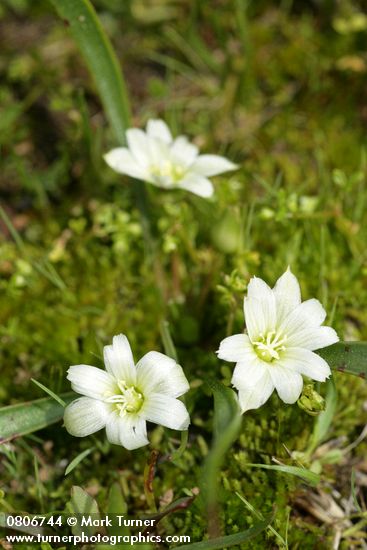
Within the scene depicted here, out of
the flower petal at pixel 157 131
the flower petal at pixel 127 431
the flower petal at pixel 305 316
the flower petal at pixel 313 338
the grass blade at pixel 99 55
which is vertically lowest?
the flower petal at pixel 127 431

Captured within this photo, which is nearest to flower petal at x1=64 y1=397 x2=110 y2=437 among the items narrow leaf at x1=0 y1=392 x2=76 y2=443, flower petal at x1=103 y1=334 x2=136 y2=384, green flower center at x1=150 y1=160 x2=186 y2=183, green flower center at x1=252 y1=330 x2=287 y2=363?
flower petal at x1=103 y1=334 x2=136 y2=384

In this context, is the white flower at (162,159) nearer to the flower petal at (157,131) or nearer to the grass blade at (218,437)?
the flower petal at (157,131)

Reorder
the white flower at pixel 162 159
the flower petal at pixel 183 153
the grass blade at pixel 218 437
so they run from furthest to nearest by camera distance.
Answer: the flower petal at pixel 183 153, the white flower at pixel 162 159, the grass blade at pixel 218 437

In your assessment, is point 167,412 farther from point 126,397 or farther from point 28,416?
point 28,416

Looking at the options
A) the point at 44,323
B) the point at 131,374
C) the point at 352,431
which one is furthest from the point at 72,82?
the point at 352,431

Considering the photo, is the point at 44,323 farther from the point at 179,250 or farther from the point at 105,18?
the point at 105,18

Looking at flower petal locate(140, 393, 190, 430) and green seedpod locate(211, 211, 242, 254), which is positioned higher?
green seedpod locate(211, 211, 242, 254)

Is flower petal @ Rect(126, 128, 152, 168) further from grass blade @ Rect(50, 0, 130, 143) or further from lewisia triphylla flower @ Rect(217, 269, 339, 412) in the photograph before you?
lewisia triphylla flower @ Rect(217, 269, 339, 412)

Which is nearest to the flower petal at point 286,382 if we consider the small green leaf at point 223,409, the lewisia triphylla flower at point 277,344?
the lewisia triphylla flower at point 277,344
